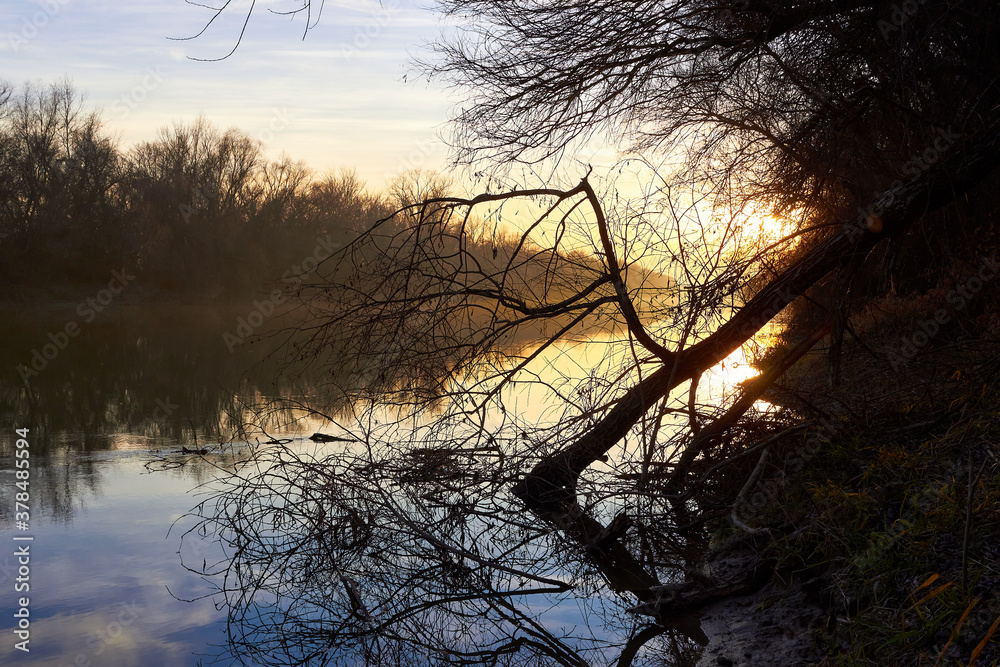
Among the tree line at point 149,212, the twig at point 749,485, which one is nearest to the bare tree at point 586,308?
the twig at point 749,485

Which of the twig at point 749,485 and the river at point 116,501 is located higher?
the river at point 116,501

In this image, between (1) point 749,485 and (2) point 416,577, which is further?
(1) point 749,485

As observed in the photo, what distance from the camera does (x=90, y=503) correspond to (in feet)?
23.0

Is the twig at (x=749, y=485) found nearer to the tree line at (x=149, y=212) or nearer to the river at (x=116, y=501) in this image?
the river at (x=116, y=501)

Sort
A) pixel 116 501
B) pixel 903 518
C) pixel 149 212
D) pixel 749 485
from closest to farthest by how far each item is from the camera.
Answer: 1. pixel 903 518
2. pixel 749 485
3. pixel 116 501
4. pixel 149 212

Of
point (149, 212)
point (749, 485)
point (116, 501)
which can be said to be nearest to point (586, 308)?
point (749, 485)

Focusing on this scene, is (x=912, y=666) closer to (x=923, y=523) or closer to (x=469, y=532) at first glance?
(x=923, y=523)

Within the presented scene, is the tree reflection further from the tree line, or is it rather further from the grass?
the tree line

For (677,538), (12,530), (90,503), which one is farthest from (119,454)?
(677,538)

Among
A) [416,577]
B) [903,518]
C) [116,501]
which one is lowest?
[416,577]

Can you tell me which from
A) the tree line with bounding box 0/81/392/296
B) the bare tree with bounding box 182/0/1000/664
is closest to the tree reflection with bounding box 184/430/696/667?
the bare tree with bounding box 182/0/1000/664

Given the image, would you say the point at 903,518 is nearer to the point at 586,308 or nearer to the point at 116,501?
the point at 586,308

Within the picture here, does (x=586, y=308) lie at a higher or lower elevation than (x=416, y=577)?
higher

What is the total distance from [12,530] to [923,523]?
6278 mm
